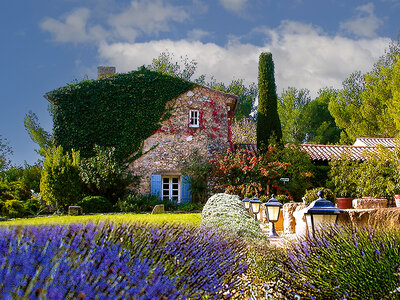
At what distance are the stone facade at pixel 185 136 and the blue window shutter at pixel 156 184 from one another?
192 millimetres

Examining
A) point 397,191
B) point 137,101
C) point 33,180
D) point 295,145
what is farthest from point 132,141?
point 397,191

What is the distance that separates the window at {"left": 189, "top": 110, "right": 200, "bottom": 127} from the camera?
672 inches

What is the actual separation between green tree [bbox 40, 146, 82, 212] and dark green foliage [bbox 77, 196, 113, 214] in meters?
0.41

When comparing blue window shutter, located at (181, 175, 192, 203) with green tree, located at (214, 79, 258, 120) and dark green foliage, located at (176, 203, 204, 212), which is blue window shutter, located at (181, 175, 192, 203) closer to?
dark green foliage, located at (176, 203, 204, 212)

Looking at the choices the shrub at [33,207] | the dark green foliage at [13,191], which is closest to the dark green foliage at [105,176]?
the shrub at [33,207]

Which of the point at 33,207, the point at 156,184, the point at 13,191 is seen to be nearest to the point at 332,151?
the point at 156,184

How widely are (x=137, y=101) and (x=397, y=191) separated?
1085cm

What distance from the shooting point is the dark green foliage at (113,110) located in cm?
1639

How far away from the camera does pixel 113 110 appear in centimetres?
1683

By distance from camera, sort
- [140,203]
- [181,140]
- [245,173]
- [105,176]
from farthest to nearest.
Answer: [181,140] < [245,173] < [105,176] < [140,203]

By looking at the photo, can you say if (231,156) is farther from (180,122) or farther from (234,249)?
(234,249)

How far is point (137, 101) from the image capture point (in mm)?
16984

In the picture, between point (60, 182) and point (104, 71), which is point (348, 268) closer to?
point (60, 182)

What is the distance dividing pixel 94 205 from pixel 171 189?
363 centimetres
